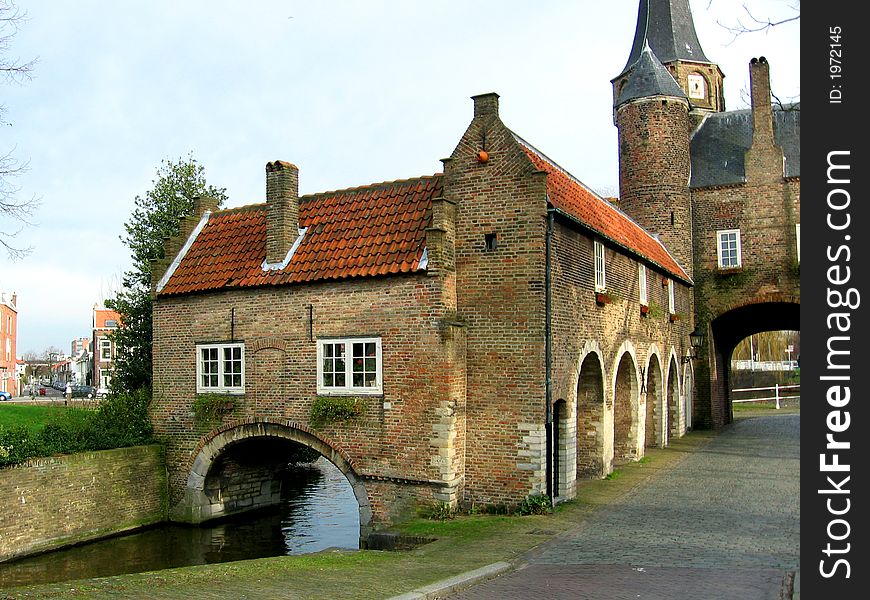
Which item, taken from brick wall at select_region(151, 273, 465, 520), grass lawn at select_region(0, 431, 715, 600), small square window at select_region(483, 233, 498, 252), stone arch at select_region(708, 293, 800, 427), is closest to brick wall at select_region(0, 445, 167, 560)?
brick wall at select_region(151, 273, 465, 520)

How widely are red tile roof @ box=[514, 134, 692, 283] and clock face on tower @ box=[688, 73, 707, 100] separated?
14102mm

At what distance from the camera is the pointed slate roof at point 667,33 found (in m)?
35.4

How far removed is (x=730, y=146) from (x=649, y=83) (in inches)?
159

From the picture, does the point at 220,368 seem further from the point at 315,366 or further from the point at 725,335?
the point at 725,335

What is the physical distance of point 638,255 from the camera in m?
19.6

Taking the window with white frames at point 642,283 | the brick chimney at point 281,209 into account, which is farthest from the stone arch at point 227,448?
the window with white frames at point 642,283

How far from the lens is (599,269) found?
17297 millimetres

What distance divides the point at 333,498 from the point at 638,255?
423 inches

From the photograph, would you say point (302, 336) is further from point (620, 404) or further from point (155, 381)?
point (620, 404)

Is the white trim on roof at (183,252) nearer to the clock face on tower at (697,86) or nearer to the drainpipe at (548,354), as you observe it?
the drainpipe at (548,354)

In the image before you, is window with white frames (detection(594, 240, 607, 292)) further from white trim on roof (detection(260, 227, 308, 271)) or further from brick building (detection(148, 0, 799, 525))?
white trim on roof (detection(260, 227, 308, 271))

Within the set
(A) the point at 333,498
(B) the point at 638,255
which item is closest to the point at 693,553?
(B) the point at 638,255
